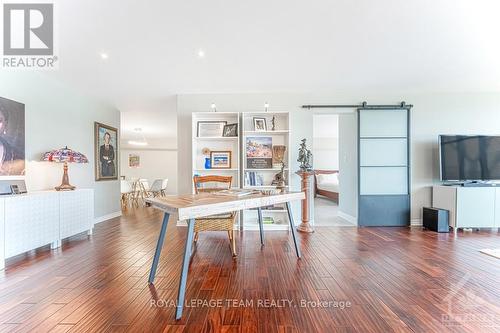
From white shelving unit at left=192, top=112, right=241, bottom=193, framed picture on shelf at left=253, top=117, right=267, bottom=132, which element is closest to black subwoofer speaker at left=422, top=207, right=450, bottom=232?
framed picture on shelf at left=253, top=117, right=267, bottom=132

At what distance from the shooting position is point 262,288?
1966 mm

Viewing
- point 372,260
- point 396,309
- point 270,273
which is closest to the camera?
point 396,309

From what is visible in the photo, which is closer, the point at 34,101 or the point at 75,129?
the point at 34,101

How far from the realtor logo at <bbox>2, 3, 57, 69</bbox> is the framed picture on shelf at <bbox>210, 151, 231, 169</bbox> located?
99.5 inches

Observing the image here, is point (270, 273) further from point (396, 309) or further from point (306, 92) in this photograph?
point (306, 92)

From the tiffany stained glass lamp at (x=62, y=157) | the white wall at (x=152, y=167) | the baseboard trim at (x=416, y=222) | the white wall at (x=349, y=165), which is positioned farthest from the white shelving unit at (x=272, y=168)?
the white wall at (x=152, y=167)

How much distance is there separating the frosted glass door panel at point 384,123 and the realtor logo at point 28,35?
4.50 metres

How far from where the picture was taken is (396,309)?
5.49 ft

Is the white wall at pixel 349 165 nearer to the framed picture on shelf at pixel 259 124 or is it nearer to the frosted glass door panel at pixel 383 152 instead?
the frosted glass door panel at pixel 383 152

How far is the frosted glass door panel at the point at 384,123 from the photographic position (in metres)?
4.23

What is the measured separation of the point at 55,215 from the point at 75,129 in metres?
1.84

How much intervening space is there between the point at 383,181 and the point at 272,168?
6.80ft

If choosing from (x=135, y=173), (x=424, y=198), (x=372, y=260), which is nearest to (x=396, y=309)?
(x=372, y=260)

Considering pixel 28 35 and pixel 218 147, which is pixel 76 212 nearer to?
pixel 28 35
